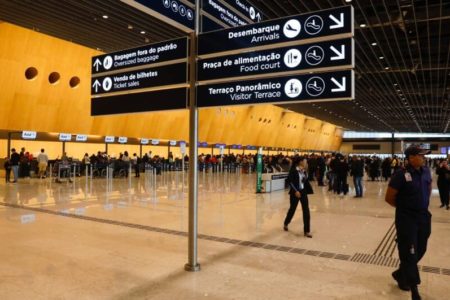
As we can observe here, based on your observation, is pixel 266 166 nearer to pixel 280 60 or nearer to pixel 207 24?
pixel 207 24

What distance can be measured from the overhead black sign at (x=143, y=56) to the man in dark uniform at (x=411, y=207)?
8.93 ft

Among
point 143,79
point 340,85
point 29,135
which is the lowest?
point 340,85

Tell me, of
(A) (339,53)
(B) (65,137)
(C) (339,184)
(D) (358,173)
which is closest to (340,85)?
(A) (339,53)

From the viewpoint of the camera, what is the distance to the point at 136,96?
467cm

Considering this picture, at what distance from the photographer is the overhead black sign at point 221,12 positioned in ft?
15.5

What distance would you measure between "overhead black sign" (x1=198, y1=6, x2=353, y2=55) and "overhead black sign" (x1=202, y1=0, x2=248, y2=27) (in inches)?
22.1

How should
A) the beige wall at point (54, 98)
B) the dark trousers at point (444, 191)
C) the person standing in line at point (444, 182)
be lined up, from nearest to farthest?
1. the person standing in line at point (444, 182)
2. the dark trousers at point (444, 191)
3. the beige wall at point (54, 98)

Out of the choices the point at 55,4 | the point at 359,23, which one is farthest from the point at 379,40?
the point at 55,4

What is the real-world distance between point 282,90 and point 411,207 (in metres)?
1.72

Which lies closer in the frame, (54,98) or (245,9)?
(245,9)

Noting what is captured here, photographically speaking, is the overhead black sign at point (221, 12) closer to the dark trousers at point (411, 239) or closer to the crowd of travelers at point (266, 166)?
the dark trousers at point (411, 239)

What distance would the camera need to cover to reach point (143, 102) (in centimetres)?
459

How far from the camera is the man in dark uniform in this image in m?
3.62

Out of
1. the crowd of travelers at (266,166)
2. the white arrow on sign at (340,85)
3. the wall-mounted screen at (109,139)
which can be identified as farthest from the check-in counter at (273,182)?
the wall-mounted screen at (109,139)
